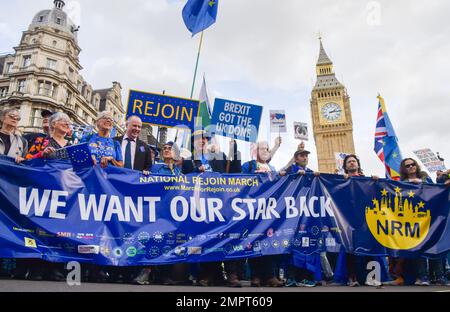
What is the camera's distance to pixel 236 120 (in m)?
6.92

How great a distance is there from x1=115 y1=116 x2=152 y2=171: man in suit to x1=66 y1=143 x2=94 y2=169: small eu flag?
78 centimetres

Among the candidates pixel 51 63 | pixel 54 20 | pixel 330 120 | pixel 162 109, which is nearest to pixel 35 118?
pixel 51 63

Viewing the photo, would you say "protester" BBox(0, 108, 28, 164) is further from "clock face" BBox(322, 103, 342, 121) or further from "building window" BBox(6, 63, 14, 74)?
"clock face" BBox(322, 103, 342, 121)

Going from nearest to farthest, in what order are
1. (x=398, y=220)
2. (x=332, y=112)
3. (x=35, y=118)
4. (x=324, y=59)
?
(x=398, y=220), (x=35, y=118), (x=332, y=112), (x=324, y=59)

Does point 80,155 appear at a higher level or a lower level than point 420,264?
higher

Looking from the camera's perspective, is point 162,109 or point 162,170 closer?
point 162,170

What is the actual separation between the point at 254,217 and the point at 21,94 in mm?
38813

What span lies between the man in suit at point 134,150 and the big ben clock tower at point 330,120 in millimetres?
65715

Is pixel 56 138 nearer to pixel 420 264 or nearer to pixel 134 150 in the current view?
pixel 134 150

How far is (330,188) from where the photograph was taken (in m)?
4.93

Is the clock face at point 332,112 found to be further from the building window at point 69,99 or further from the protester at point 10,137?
the protester at point 10,137

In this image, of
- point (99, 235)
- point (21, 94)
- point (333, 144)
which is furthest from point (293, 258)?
point (333, 144)

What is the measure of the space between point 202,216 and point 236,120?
3075 millimetres
